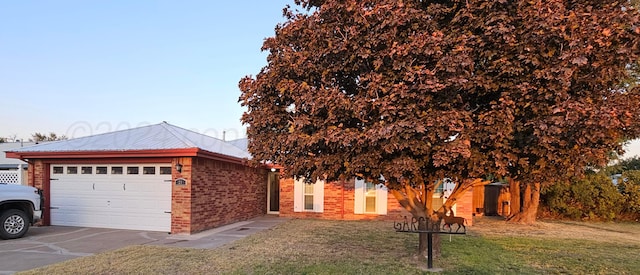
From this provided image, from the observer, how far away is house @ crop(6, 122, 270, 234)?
33.5 ft

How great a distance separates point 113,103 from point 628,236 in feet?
A: 62.3

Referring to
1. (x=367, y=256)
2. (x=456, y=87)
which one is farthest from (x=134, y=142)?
(x=456, y=87)

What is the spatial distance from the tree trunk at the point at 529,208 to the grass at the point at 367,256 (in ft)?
10.9

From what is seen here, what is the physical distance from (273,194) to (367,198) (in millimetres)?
4374

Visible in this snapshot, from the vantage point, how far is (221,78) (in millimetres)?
15219

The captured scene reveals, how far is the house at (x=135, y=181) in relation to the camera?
33.5 feet

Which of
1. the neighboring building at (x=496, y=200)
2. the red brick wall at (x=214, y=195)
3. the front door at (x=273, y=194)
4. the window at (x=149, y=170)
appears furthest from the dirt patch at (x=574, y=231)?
the window at (x=149, y=170)

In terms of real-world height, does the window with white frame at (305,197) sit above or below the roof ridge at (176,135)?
below

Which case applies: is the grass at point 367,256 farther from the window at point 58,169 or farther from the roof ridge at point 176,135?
the window at point 58,169

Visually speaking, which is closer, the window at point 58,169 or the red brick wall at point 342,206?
the window at point 58,169

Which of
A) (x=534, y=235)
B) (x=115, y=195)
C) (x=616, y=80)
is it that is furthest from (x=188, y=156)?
(x=534, y=235)

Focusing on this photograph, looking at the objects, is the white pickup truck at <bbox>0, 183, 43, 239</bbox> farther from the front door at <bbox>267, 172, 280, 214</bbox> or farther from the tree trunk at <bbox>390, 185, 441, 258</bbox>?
the tree trunk at <bbox>390, 185, 441, 258</bbox>

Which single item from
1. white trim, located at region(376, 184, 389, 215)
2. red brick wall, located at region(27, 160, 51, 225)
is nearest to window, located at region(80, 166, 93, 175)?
red brick wall, located at region(27, 160, 51, 225)

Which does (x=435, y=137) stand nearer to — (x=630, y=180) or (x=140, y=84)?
(x=140, y=84)
